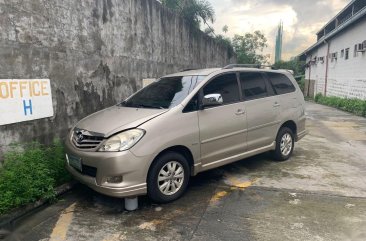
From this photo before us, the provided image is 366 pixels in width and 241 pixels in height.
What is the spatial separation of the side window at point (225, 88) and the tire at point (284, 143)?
1.41 meters

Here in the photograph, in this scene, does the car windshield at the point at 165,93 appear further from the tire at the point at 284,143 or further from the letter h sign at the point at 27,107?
the tire at the point at 284,143

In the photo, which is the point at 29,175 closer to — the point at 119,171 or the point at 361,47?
the point at 119,171

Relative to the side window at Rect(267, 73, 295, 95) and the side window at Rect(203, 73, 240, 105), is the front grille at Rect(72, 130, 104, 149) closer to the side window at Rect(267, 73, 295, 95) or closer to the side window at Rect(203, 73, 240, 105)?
the side window at Rect(203, 73, 240, 105)

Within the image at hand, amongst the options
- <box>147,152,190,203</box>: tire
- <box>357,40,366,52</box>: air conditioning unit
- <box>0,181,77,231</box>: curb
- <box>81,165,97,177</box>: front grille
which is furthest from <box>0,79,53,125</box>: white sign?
<box>357,40,366,52</box>: air conditioning unit

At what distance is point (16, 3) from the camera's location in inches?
192

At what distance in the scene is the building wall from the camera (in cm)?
1560

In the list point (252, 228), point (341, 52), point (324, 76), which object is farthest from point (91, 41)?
point (324, 76)

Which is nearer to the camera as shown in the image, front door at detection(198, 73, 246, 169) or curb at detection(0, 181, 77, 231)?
curb at detection(0, 181, 77, 231)

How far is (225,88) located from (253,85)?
725 mm

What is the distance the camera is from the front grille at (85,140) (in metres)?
4.02

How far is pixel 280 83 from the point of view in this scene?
611 cm

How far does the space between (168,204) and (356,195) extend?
8.68 feet

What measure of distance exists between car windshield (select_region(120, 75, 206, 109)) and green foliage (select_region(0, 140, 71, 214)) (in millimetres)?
1449

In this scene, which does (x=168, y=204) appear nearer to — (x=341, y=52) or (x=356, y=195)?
(x=356, y=195)
